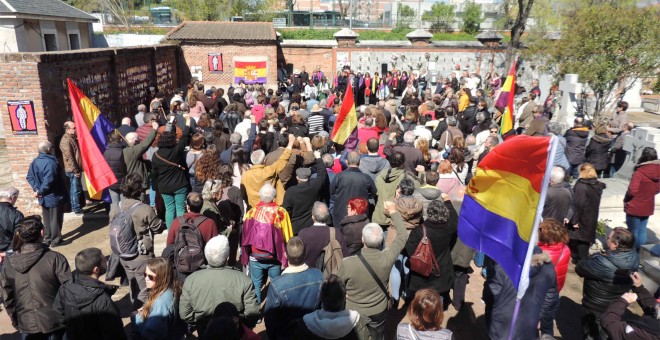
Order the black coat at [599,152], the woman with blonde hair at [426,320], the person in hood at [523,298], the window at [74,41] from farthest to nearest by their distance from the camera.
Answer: the window at [74,41] → the black coat at [599,152] → the person in hood at [523,298] → the woman with blonde hair at [426,320]

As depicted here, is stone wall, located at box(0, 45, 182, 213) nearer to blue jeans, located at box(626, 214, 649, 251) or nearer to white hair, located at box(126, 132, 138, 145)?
white hair, located at box(126, 132, 138, 145)

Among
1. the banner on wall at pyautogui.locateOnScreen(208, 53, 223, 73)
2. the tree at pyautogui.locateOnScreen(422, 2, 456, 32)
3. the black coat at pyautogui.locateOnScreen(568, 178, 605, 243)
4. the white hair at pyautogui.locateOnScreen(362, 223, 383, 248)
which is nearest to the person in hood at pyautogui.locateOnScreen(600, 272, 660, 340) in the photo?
the white hair at pyautogui.locateOnScreen(362, 223, 383, 248)

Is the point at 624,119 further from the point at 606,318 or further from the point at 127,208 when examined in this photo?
the point at 127,208

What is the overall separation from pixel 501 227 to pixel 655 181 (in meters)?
4.39

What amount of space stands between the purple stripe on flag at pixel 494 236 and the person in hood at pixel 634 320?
92 centimetres

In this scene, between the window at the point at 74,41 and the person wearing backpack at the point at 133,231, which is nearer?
the person wearing backpack at the point at 133,231

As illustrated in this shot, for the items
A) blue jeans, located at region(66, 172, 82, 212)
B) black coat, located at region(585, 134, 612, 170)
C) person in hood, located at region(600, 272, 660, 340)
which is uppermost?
person in hood, located at region(600, 272, 660, 340)

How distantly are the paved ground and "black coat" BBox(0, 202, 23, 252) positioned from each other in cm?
97

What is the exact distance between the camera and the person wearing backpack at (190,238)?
198 inches

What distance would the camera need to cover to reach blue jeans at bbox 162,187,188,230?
7.48 meters

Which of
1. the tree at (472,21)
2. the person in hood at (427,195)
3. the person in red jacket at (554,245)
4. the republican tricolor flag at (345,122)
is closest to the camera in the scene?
the person in red jacket at (554,245)

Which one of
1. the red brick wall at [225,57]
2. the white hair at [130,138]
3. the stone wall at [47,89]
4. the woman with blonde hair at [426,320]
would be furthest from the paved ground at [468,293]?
the red brick wall at [225,57]

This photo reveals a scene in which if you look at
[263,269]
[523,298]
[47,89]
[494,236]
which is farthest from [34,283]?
[47,89]

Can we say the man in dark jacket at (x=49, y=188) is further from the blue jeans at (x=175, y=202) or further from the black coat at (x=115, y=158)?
the blue jeans at (x=175, y=202)
